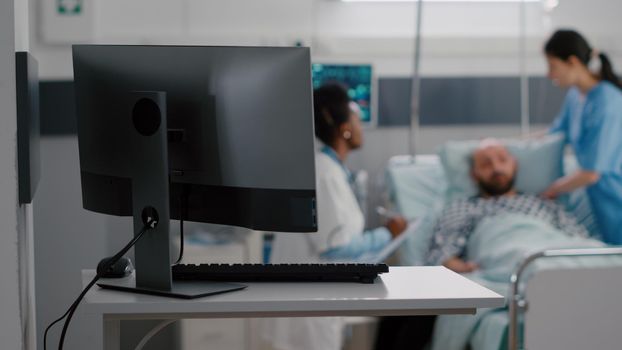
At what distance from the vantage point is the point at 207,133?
187 centimetres

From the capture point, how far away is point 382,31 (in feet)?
16.0

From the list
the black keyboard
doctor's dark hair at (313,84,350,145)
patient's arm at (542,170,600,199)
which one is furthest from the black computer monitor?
patient's arm at (542,170,600,199)

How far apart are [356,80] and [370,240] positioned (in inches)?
56.7

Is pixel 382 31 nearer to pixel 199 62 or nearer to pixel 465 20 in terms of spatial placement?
pixel 465 20

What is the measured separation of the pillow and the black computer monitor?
2.63 metres

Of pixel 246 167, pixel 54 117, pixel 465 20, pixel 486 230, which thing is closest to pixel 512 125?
pixel 465 20

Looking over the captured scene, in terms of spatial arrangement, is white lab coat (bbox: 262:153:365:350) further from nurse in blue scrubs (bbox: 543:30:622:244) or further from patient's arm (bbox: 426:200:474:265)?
nurse in blue scrubs (bbox: 543:30:622:244)

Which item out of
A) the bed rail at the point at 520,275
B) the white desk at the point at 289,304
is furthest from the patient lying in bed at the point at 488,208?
the white desk at the point at 289,304

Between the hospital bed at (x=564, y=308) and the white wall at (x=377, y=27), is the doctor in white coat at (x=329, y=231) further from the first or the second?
the white wall at (x=377, y=27)

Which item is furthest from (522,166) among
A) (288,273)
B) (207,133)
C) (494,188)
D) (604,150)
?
→ (207,133)

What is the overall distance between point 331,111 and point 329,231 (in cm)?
51

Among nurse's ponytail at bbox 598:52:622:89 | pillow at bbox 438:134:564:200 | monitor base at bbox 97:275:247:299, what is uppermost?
nurse's ponytail at bbox 598:52:622:89

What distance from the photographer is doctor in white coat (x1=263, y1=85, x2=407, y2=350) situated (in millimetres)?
3361

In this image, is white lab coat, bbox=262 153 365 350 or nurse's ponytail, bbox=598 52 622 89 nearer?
white lab coat, bbox=262 153 365 350
